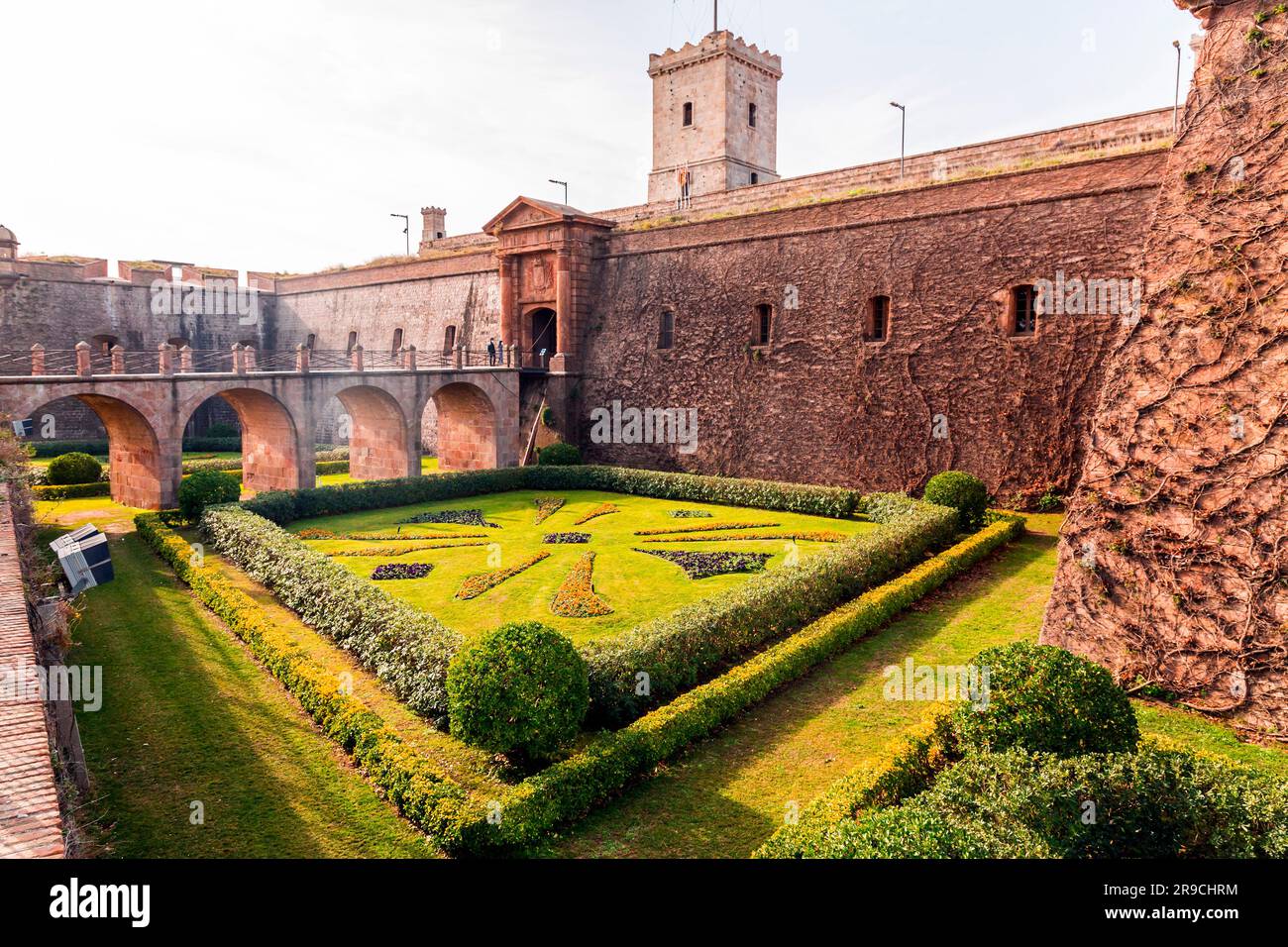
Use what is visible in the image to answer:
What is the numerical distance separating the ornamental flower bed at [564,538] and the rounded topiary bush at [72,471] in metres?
14.7

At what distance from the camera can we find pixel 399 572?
1499 centimetres

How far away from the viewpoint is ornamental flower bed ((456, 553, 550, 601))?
13661mm

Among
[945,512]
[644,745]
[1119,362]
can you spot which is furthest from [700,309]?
[644,745]

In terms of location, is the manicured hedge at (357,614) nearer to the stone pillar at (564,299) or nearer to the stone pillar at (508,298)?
the stone pillar at (564,299)

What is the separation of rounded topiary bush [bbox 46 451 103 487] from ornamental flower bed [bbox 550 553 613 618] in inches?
665

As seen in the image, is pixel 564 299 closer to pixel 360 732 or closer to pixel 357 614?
pixel 357 614

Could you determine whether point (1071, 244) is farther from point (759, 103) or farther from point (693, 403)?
point (759, 103)

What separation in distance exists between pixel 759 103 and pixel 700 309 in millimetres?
19683

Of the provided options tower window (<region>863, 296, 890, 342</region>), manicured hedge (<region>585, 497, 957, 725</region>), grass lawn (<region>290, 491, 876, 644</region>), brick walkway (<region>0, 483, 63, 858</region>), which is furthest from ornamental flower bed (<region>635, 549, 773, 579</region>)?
brick walkway (<region>0, 483, 63, 858</region>)

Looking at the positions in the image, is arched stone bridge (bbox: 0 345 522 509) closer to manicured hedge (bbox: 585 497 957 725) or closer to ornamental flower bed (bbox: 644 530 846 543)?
ornamental flower bed (bbox: 644 530 846 543)

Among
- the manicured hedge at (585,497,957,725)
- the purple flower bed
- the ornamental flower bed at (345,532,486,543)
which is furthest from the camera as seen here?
the ornamental flower bed at (345,532,486,543)

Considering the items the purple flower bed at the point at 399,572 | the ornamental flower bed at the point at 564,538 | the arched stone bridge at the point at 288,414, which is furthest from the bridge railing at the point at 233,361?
the purple flower bed at the point at 399,572

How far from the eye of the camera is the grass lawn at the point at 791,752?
23.4ft

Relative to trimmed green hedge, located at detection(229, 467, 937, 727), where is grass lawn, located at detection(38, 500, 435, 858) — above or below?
below
